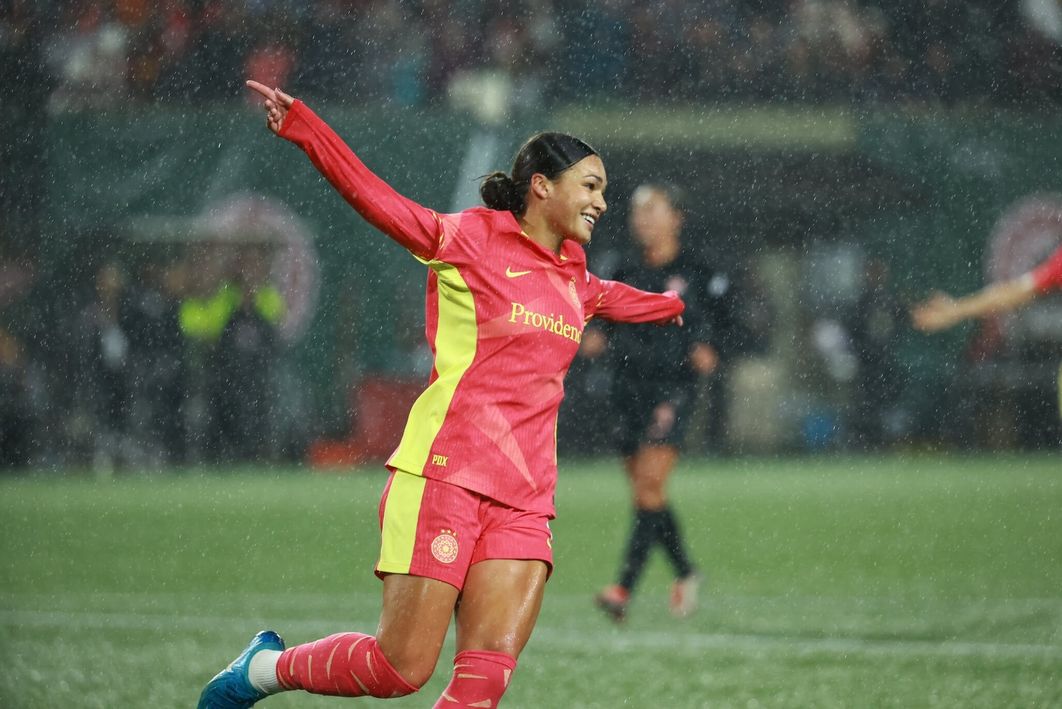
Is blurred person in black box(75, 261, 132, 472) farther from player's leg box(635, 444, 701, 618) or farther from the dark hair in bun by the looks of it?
the dark hair in bun

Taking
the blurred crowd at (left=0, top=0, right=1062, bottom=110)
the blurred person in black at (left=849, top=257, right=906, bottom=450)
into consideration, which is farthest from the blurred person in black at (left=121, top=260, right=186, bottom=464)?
the blurred person in black at (left=849, top=257, right=906, bottom=450)

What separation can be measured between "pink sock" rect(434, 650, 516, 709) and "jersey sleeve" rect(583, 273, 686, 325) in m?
1.04

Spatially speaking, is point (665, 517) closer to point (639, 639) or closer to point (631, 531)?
point (631, 531)

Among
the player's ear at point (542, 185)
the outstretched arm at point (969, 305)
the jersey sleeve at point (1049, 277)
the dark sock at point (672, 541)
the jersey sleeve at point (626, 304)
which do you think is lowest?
the dark sock at point (672, 541)

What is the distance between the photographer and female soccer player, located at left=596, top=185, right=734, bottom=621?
7375 mm

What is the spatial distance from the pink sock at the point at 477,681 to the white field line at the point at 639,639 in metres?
2.66

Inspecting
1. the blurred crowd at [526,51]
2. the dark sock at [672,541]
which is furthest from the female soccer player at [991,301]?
the blurred crowd at [526,51]

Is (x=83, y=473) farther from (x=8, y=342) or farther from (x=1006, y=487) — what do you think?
(x=1006, y=487)

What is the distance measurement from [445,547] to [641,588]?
16.6 feet

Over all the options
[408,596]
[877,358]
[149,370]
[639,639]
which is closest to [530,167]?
[408,596]

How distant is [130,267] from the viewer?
15.8 metres

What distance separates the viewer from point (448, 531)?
12.9 feet

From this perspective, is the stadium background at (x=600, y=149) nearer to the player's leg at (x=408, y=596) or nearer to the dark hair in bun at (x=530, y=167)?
the dark hair in bun at (x=530, y=167)

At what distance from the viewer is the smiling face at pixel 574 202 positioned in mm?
4188
